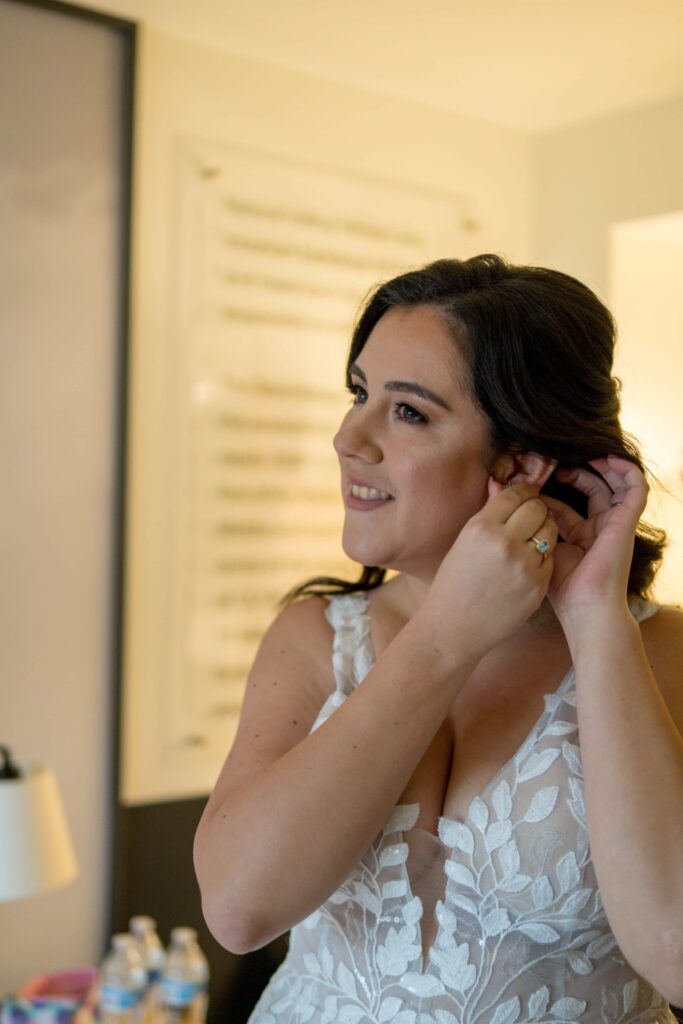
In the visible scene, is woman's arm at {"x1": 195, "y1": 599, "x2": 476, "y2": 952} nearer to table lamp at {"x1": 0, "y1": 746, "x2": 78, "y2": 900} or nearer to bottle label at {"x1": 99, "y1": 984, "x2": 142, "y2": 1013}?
bottle label at {"x1": 99, "y1": 984, "x2": 142, "y2": 1013}

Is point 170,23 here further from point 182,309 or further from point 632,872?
point 632,872

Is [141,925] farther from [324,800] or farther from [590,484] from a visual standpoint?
[590,484]

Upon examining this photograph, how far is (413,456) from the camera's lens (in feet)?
4.83

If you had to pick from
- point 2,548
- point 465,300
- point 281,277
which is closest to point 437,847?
point 465,300

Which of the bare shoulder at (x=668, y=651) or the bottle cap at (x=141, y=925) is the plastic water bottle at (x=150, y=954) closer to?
the bottle cap at (x=141, y=925)

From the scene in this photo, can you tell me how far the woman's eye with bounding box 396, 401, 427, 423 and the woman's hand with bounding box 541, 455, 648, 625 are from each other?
19 cm

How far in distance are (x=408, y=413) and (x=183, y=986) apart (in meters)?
1.53

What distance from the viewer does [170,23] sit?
292 centimetres

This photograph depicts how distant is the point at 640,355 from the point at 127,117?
166 cm

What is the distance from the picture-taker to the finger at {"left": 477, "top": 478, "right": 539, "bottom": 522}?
1.38 m

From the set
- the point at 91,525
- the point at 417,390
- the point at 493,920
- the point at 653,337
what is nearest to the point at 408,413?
the point at 417,390

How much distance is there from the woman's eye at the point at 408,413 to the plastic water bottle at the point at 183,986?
150cm

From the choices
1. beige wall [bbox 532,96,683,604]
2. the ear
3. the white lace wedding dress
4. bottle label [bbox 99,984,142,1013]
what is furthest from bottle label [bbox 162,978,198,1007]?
beige wall [bbox 532,96,683,604]

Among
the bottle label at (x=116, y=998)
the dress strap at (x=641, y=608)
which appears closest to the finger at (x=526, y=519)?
the dress strap at (x=641, y=608)
